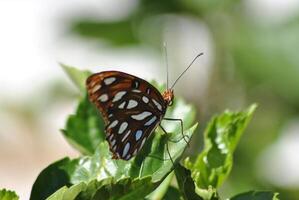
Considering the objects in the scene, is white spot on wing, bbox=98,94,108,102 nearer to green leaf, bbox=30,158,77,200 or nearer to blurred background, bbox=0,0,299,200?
green leaf, bbox=30,158,77,200

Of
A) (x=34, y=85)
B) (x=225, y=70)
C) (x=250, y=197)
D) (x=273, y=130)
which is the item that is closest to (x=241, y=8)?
(x=225, y=70)

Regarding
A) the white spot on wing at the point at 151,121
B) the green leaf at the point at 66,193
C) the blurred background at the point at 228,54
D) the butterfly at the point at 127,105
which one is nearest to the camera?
the green leaf at the point at 66,193

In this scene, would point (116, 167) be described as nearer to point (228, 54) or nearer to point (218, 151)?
point (218, 151)

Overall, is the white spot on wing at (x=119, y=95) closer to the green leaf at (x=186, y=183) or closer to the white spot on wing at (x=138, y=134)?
the white spot on wing at (x=138, y=134)

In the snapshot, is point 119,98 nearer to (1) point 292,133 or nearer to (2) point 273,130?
(2) point 273,130

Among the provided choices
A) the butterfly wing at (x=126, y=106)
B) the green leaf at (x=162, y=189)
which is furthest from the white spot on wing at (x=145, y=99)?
the green leaf at (x=162, y=189)

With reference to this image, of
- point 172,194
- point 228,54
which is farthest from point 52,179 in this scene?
point 228,54

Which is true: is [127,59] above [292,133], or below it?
above
